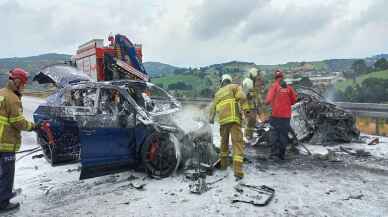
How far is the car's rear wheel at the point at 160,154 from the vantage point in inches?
246

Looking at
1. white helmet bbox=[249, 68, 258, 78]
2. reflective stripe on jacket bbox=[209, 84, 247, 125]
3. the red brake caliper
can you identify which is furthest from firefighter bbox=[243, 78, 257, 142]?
the red brake caliper

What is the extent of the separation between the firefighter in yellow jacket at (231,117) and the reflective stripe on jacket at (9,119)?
3297mm

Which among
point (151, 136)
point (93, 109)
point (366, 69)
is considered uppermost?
point (366, 69)

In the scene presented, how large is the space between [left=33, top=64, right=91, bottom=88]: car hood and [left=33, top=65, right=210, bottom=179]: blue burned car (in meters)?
0.91

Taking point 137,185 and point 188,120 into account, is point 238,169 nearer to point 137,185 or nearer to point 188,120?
point 188,120

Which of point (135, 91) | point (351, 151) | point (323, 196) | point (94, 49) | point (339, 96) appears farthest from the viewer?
point (339, 96)

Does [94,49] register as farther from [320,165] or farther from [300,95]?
[320,165]

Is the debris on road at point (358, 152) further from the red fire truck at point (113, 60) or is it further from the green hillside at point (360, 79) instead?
the red fire truck at point (113, 60)

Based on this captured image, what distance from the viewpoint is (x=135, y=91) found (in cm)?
739

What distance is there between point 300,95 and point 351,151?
190 cm

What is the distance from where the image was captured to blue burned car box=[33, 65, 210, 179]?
19.9 feet

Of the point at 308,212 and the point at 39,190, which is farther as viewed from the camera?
the point at 39,190

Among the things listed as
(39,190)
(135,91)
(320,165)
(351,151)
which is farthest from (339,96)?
(39,190)

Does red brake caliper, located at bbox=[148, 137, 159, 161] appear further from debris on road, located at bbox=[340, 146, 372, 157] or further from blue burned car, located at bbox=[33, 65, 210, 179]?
debris on road, located at bbox=[340, 146, 372, 157]
